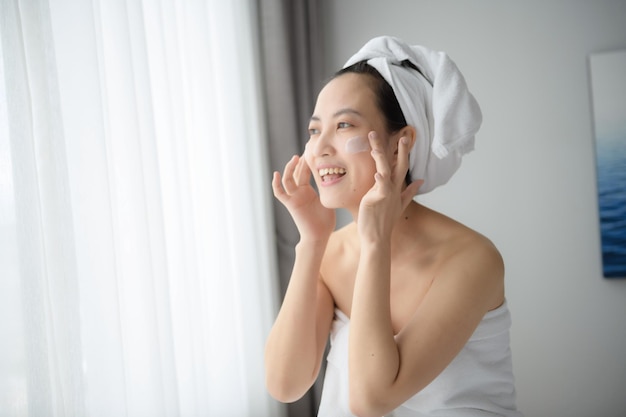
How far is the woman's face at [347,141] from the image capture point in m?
1.18

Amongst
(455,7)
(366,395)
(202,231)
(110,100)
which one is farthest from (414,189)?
(455,7)

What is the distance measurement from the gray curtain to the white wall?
0.66 metres

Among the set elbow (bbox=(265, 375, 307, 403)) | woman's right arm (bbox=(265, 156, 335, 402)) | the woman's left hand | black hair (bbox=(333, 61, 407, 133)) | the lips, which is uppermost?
black hair (bbox=(333, 61, 407, 133))

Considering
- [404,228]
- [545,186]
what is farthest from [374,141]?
[545,186]

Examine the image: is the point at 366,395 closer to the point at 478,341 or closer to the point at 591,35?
the point at 478,341

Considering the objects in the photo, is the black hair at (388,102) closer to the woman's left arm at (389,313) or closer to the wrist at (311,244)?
the woman's left arm at (389,313)

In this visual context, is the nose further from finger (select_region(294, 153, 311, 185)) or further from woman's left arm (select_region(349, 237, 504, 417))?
woman's left arm (select_region(349, 237, 504, 417))

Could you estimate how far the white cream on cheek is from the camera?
116 cm

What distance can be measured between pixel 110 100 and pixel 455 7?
5.88 ft

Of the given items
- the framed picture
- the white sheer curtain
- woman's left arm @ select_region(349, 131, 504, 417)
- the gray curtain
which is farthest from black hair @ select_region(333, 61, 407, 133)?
the framed picture

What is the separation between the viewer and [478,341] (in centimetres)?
114

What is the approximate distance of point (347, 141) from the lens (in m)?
1.17

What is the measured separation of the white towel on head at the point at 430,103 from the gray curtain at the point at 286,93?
3.93 ft

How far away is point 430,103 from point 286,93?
1349mm
